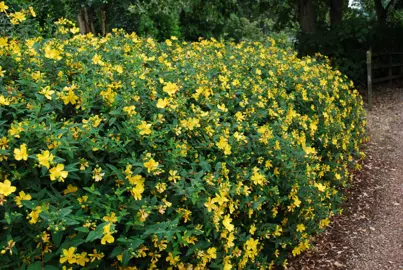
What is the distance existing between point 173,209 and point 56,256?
0.52 m

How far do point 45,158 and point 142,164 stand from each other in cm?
40

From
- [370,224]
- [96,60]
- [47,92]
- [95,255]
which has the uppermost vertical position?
[96,60]

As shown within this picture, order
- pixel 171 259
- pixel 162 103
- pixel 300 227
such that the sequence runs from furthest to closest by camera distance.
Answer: pixel 300 227 → pixel 162 103 → pixel 171 259

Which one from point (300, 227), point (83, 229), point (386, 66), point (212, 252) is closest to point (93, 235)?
point (83, 229)

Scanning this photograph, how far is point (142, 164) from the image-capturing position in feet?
6.04

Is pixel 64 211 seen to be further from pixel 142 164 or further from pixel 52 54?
pixel 52 54

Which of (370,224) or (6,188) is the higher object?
(6,188)

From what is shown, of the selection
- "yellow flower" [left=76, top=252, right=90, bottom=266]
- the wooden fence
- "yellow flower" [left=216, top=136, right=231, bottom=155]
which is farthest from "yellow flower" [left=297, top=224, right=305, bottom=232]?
the wooden fence

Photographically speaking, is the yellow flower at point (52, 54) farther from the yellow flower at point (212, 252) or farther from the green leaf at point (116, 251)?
the yellow flower at point (212, 252)

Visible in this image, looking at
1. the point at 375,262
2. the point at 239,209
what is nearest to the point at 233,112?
the point at 239,209

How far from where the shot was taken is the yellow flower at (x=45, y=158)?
62.0 inches

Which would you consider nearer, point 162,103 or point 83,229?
point 83,229

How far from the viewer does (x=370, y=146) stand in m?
5.88

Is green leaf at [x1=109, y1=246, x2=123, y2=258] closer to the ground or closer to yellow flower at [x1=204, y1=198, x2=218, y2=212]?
yellow flower at [x1=204, y1=198, x2=218, y2=212]
